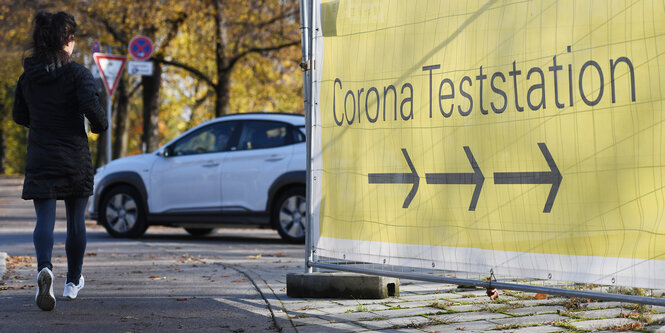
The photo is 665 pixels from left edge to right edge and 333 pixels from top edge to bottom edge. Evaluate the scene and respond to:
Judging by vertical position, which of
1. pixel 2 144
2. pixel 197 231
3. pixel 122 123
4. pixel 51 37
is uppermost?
pixel 2 144

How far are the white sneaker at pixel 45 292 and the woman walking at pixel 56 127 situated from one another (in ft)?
0.67

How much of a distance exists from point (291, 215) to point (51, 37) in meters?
6.27

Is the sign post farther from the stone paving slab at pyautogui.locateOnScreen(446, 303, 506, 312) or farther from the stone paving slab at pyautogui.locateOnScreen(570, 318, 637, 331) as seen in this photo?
the stone paving slab at pyautogui.locateOnScreen(570, 318, 637, 331)

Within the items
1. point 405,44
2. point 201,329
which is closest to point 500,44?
point 405,44

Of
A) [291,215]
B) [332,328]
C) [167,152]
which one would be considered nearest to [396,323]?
[332,328]

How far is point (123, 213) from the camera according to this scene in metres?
13.3

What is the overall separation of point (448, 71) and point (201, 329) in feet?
6.53

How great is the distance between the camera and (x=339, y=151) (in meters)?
6.31

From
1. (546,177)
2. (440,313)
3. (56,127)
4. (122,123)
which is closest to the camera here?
(546,177)

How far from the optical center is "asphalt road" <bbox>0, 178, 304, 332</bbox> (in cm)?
543

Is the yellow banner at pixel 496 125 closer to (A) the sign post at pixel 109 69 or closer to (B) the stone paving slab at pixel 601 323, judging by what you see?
(B) the stone paving slab at pixel 601 323

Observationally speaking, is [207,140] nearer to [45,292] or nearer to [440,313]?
[45,292]

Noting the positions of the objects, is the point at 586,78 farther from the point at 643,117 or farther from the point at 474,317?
the point at 474,317

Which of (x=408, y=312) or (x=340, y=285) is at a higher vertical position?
(x=340, y=285)
